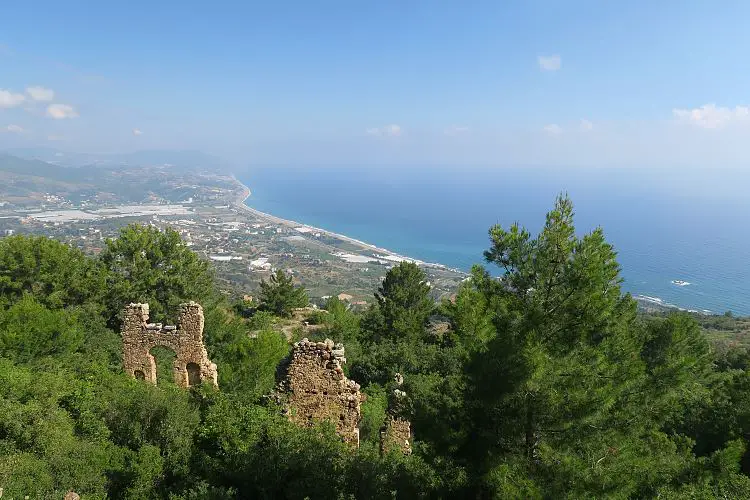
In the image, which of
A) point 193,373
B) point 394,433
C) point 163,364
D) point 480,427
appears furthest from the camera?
point 163,364

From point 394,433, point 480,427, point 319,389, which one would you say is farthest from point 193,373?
point 480,427

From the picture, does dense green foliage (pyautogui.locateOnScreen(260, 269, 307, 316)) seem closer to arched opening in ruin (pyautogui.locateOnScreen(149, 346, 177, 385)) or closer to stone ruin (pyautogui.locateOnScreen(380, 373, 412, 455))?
arched opening in ruin (pyautogui.locateOnScreen(149, 346, 177, 385))

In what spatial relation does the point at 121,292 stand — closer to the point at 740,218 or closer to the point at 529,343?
the point at 529,343

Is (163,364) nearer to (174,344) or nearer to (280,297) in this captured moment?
(174,344)

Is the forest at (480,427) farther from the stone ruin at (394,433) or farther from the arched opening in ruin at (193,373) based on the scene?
the arched opening in ruin at (193,373)

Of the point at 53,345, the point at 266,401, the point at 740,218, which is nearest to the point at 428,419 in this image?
the point at 266,401

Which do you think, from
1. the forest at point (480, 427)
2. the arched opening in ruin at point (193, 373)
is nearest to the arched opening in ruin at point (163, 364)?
the arched opening in ruin at point (193, 373)

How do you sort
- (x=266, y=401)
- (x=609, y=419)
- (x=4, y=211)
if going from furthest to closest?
(x=4, y=211) → (x=266, y=401) → (x=609, y=419)
